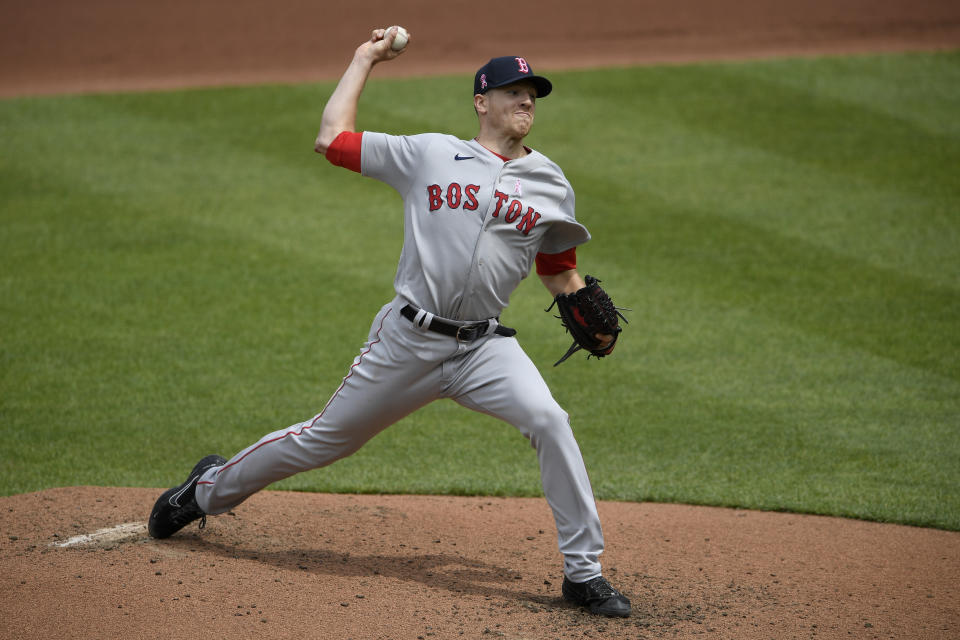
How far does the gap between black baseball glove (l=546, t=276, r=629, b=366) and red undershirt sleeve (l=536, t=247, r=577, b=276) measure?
0.11 m

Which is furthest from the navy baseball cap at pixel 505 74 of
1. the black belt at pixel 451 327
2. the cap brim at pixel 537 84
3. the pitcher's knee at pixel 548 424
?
the pitcher's knee at pixel 548 424

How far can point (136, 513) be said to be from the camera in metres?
4.64

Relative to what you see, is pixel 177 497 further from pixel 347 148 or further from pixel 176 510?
pixel 347 148

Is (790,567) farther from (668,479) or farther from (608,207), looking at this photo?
(608,207)

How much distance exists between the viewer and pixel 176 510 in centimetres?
429

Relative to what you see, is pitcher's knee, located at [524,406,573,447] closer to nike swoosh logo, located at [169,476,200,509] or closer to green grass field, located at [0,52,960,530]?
nike swoosh logo, located at [169,476,200,509]

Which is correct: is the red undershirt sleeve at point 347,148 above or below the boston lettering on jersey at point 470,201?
above

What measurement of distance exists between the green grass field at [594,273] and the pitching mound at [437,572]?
356mm

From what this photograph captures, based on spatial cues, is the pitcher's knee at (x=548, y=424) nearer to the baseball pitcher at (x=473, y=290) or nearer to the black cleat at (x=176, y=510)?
the baseball pitcher at (x=473, y=290)

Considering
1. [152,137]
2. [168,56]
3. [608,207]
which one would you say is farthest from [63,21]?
[608,207]

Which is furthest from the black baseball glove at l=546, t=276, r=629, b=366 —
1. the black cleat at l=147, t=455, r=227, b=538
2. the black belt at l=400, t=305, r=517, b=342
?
the black cleat at l=147, t=455, r=227, b=538

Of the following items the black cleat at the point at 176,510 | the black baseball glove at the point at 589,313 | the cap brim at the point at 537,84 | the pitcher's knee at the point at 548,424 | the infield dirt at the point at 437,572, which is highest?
the cap brim at the point at 537,84

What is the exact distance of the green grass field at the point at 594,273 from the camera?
18.7 ft

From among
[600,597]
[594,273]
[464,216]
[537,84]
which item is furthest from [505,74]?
[594,273]
